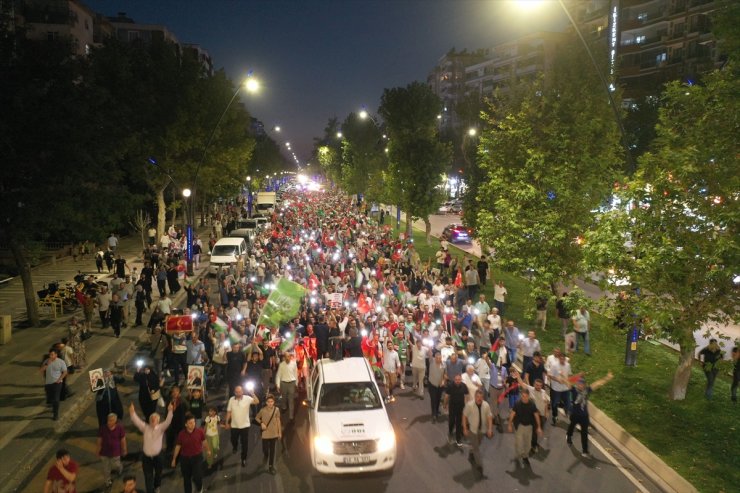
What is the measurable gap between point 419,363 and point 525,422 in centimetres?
385

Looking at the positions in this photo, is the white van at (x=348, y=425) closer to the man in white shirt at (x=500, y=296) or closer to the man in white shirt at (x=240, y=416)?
the man in white shirt at (x=240, y=416)

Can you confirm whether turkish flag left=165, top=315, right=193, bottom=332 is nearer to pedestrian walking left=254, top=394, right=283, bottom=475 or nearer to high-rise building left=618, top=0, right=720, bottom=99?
pedestrian walking left=254, top=394, right=283, bottom=475

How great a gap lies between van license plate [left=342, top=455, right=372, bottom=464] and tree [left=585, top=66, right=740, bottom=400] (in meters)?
6.23

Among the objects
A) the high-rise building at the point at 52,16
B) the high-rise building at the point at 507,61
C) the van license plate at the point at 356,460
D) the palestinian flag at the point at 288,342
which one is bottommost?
the van license plate at the point at 356,460

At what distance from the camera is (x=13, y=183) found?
17.1 m

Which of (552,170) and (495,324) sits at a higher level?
(552,170)

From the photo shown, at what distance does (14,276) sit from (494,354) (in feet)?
79.3

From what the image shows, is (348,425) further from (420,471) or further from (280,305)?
(280,305)

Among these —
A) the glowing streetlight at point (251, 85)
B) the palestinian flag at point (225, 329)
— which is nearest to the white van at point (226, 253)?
the glowing streetlight at point (251, 85)

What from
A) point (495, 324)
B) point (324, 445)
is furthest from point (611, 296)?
point (324, 445)

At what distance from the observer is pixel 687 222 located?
442 inches

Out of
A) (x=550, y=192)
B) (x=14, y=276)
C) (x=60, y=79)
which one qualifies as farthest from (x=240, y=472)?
(x=14, y=276)

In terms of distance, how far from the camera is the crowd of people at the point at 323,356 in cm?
944

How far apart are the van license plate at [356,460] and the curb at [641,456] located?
16.0 ft
